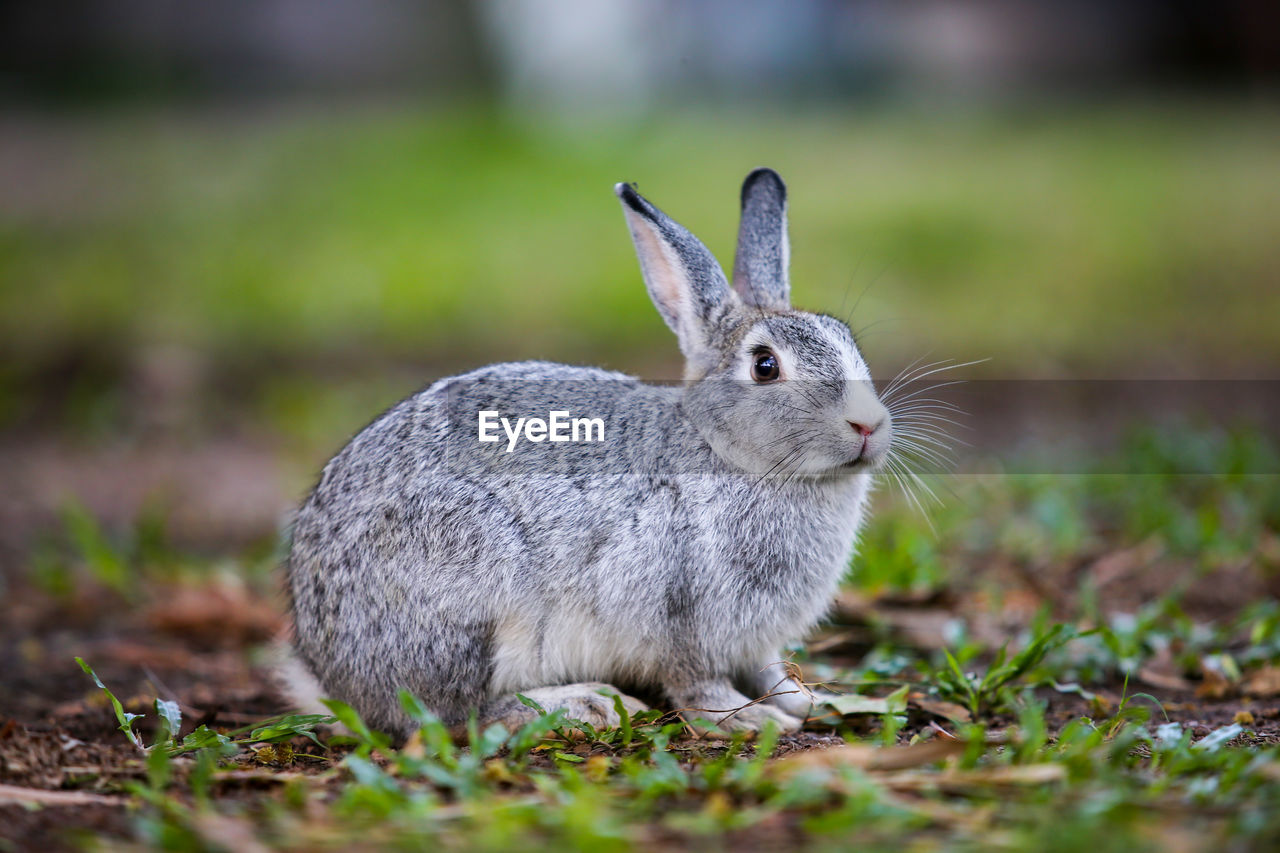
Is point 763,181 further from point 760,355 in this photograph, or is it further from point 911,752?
point 911,752

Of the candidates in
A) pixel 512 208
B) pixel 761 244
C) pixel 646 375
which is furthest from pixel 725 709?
pixel 512 208

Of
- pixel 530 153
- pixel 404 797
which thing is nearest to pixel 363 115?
pixel 530 153

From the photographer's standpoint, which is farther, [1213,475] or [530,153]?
[530,153]

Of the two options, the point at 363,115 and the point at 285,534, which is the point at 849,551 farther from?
the point at 363,115

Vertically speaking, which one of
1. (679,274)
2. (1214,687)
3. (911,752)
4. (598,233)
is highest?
(598,233)

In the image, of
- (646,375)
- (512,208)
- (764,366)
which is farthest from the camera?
(512,208)

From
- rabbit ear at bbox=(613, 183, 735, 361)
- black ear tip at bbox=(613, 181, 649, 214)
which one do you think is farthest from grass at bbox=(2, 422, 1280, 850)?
black ear tip at bbox=(613, 181, 649, 214)
